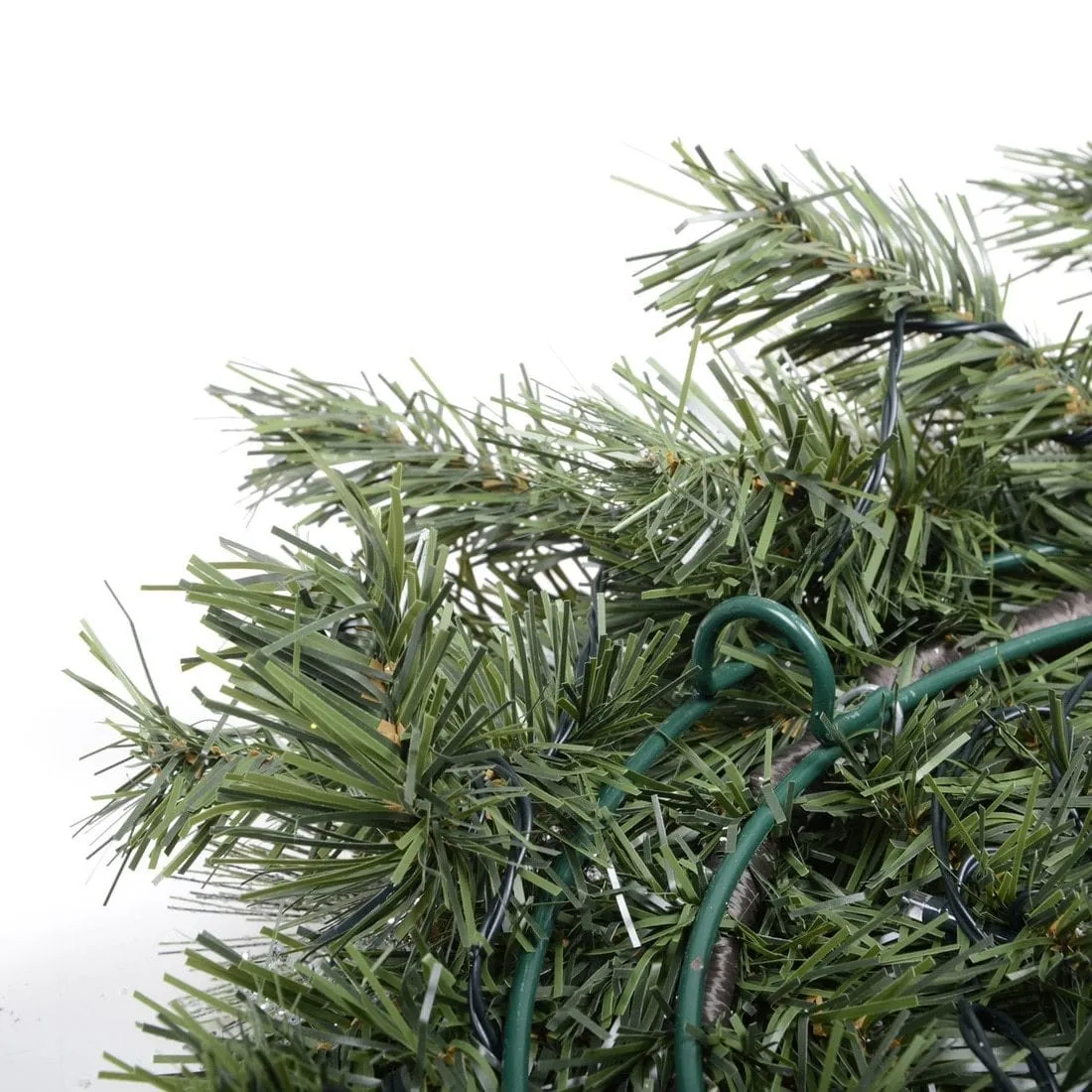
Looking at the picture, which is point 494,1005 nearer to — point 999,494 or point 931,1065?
point 931,1065

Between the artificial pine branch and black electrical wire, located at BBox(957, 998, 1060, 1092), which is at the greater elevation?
the artificial pine branch

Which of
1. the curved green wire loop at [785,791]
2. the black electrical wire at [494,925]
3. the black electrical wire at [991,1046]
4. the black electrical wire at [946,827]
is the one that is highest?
the black electrical wire at [494,925]

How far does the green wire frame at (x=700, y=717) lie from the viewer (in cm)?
19

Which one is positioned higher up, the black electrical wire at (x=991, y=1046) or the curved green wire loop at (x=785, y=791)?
the curved green wire loop at (x=785, y=791)

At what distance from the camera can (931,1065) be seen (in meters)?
0.19

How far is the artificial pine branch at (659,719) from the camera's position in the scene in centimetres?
18

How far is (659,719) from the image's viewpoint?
0.26 meters

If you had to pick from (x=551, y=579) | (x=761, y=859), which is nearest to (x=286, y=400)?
(x=551, y=579)

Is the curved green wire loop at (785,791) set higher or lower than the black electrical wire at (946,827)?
higher

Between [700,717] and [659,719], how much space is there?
0.05 feet

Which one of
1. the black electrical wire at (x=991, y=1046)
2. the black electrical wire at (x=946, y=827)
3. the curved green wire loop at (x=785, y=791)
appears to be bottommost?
the black electrical wire at (x=991, y=1046)

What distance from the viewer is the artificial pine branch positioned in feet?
0.60

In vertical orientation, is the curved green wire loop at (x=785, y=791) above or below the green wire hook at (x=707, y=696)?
below

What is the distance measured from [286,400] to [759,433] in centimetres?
16
